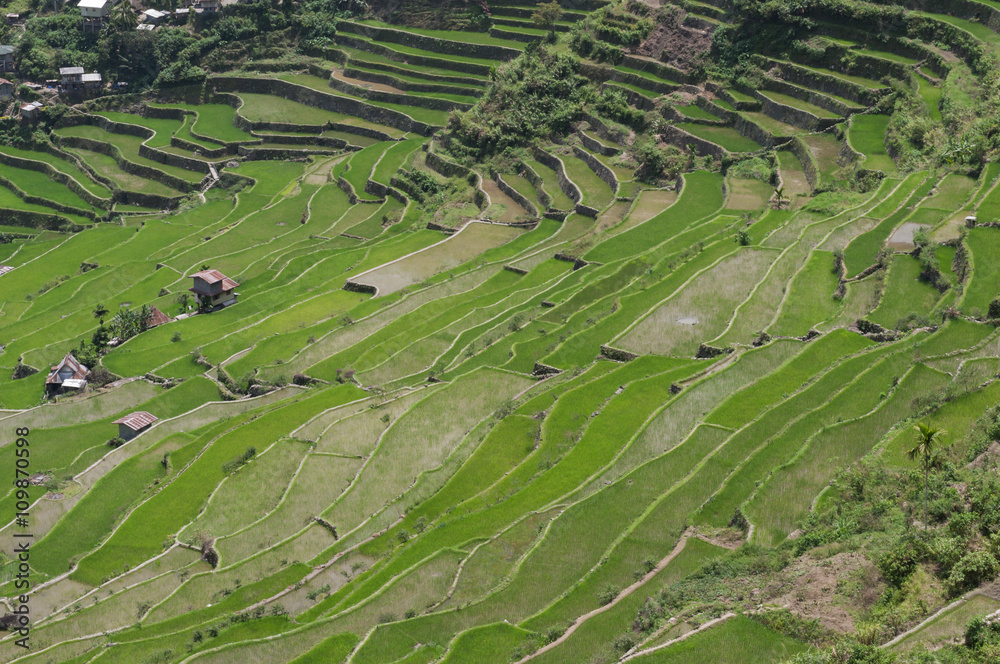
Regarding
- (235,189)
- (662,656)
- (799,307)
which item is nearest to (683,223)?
(799,307)

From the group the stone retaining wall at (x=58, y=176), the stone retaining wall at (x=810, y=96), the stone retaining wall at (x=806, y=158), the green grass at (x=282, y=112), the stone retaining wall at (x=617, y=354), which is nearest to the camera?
the stone retaining wall at (x=617, y=354)

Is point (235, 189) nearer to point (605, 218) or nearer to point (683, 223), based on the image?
point (605, 218)

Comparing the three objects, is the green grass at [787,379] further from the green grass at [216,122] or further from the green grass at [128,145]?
the green grass at [216,122]

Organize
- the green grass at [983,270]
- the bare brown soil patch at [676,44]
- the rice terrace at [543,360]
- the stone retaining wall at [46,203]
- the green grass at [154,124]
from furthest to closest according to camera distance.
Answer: the green grass at [154,124] → the stone retaining wall at [46,203] → the bare brown soil patch at [676,44] → the green grass at [983,270] → the rice terrace at [543,360]

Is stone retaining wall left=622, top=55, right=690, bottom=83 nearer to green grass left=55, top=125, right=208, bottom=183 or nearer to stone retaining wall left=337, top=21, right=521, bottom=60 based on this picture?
stone retaining wall left=337, top=21, right=521, bottom=60

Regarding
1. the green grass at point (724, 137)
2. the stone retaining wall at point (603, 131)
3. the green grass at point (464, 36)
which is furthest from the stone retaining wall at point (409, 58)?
the green grass at point (724, 137)

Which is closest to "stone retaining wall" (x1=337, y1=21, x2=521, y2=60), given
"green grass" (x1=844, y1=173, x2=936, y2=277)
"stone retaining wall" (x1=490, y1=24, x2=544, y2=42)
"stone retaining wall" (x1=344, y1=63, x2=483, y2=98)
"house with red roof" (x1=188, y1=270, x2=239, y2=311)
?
"stone retaining wall" (x1=490, y1=24, x2=544, y2=42)
